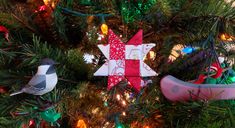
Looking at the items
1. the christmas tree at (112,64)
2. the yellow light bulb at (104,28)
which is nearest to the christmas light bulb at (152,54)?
the christmas tree at (112,64)

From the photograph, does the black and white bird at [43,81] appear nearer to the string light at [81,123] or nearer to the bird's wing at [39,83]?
the bird's wing at [39,83]

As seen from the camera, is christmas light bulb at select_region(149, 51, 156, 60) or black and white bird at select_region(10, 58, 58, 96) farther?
christmas light bulb at select_region(149, 51, 156, 60)

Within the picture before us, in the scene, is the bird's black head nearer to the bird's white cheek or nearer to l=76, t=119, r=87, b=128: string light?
the bird's white cheek

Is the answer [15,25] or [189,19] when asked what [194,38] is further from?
[15,25]

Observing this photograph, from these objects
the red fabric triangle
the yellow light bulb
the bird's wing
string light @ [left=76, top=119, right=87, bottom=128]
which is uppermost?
the yellow light bulb

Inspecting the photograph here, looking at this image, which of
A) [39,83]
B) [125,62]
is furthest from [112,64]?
[39,83]

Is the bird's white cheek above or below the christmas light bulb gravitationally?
below

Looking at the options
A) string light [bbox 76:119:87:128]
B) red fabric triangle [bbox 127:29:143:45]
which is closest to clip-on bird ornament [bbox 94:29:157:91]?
red fabric triangle [bbox 127:29:143:45]

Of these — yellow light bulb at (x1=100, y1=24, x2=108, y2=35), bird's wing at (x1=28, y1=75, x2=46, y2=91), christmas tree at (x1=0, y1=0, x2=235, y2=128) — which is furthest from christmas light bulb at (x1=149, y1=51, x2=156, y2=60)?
bird's wing at (x1=28, y1=75, x2=46, y2=91)
